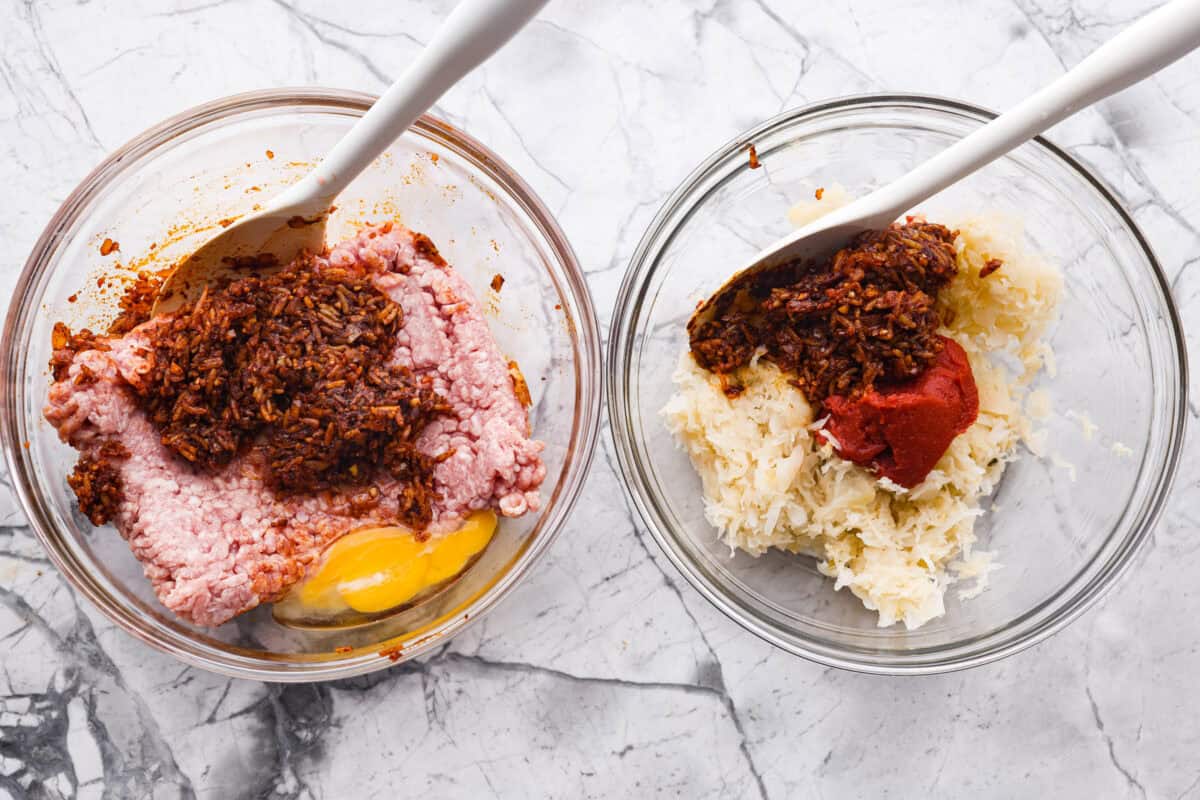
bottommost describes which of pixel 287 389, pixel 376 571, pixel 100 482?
pixel 376 571

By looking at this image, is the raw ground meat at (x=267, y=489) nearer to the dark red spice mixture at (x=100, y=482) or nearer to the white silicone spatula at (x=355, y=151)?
the dark red spice mixture at (x=100, y=482)

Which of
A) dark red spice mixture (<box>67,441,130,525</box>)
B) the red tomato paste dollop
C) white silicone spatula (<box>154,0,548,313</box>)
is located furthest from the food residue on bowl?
dark red spice mixture (<box>67,441,130,525</box>)

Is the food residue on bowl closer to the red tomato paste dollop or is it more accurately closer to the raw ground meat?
the red tomato paste dollop

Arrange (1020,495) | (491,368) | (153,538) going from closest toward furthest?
(153,538)
(491,368)
(1020,495)

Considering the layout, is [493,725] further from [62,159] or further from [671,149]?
[62,159]

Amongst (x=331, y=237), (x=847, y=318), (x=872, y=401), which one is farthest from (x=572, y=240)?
(x=872, y=401)

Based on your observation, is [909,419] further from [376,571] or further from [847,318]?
[376,571]

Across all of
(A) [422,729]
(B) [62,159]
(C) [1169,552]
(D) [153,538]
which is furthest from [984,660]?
(B) [62,159]
